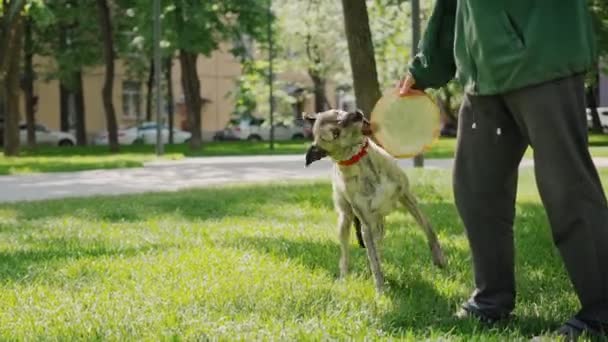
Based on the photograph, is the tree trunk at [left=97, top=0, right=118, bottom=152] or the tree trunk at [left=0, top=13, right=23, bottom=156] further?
the tree trunk at [left=97, top=0, right=118, bottom=152]

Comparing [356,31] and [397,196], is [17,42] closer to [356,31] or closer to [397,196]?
[356,31]

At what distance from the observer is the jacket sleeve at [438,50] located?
455 cm

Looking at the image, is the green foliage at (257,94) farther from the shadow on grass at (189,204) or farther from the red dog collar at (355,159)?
the red dog collar at (355,159)

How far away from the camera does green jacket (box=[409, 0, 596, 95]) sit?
3795 millimetres

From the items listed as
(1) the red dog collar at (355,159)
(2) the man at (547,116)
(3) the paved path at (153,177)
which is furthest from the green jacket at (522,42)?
(3) the paved path at (153,177)

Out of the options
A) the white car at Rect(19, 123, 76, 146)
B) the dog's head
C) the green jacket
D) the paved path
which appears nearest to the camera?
the green jacket

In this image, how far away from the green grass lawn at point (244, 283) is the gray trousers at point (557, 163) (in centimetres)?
45

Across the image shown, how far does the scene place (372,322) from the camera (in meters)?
4.28

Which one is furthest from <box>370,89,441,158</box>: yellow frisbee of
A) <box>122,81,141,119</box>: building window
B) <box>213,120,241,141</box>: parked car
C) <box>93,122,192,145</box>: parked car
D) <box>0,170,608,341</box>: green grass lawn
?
<box>122,81,141,119</box>: building window

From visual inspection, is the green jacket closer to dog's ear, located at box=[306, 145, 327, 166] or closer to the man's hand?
the man's hand

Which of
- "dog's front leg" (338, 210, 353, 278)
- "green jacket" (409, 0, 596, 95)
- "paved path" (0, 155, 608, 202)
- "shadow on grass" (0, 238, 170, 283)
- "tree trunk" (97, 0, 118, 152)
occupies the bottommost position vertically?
"paved path" (0, 155, 608, 202)

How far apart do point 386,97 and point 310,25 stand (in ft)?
153

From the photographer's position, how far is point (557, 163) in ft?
12.5

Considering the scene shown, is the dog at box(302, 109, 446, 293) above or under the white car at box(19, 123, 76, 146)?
above
